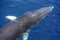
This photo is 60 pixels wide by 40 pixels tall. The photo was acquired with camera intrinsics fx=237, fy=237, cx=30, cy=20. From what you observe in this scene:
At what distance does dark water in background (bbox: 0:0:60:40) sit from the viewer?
8.86 meters

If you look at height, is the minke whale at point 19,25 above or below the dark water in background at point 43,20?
below

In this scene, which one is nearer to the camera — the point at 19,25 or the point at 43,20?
the point at 19,25

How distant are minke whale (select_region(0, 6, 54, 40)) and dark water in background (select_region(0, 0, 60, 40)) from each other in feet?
2.30

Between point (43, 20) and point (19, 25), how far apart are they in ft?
5.39

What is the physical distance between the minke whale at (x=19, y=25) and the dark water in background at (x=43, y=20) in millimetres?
701

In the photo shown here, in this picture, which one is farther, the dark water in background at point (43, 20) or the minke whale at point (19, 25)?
the dark water in background at point (43, 20)

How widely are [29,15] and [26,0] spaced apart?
2.58 meters

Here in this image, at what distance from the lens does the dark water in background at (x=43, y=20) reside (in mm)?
8859

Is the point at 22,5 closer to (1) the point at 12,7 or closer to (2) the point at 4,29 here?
(1) the point at 12,7

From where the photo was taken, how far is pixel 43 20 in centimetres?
928

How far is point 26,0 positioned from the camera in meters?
10.6

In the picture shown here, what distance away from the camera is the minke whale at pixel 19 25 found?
7605mm

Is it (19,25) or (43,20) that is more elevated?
(43,20)

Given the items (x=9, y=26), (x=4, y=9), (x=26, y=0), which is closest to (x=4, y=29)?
(x=9, y=26)
